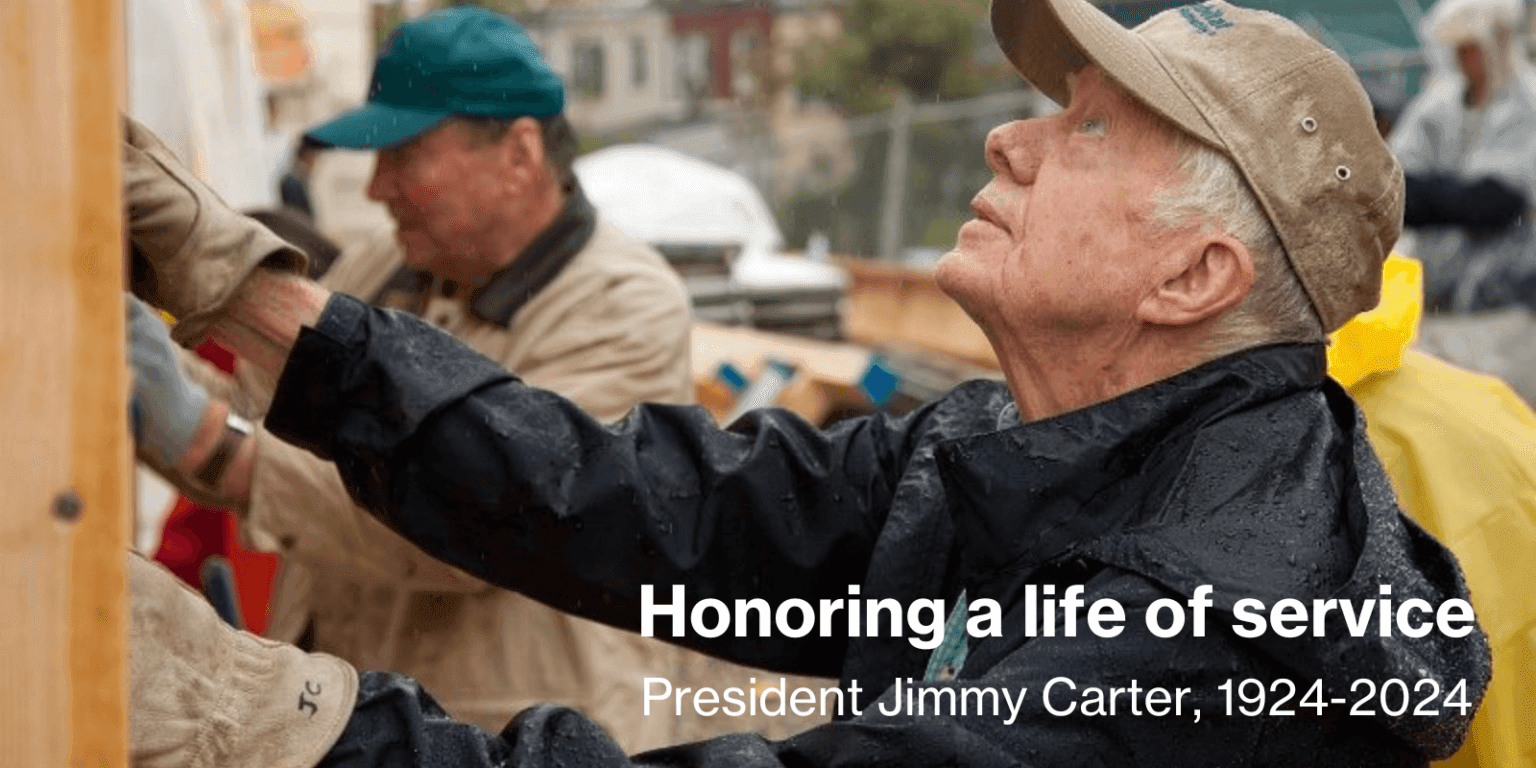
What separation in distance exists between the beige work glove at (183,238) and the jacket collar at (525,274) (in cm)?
125

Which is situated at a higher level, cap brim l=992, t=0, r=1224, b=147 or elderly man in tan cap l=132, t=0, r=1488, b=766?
cap brim l=992, t=0, r=1224, b=147

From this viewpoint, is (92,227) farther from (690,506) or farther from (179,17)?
(179,17)

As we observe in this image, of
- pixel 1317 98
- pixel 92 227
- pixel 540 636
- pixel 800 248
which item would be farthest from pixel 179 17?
pixel 800 248

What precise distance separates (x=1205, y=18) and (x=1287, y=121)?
0.57 ft

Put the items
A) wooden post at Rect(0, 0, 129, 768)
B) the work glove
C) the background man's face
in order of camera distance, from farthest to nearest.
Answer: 1. the background man's face
2. the work glove
3. wooden post at Rect(0, 0, 129, 768)

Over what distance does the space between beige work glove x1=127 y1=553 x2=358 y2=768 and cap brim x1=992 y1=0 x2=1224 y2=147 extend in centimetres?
98

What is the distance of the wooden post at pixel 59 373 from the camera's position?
102cm

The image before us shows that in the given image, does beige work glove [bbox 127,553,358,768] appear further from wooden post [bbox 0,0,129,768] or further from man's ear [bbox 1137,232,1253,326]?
man's ear [bbox 1137,232,1253,326]

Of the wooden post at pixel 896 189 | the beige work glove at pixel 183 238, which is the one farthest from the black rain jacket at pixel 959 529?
the wooden post at pixel 896 189

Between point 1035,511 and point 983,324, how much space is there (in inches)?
9.6

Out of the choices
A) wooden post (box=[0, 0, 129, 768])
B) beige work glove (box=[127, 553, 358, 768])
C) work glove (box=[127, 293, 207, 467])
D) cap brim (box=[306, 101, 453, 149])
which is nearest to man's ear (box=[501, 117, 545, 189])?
cap brim (box=[306, 101, 453, 149])

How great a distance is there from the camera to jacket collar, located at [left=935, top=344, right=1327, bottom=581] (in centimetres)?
188

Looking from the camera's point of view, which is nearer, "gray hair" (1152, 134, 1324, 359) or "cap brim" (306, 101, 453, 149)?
"gray hair" (1152, 134, 1324, 359)

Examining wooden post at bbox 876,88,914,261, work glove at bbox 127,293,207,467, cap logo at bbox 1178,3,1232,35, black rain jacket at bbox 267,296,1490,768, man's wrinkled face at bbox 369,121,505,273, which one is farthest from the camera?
wooden post at bbox 876,88,914,261
